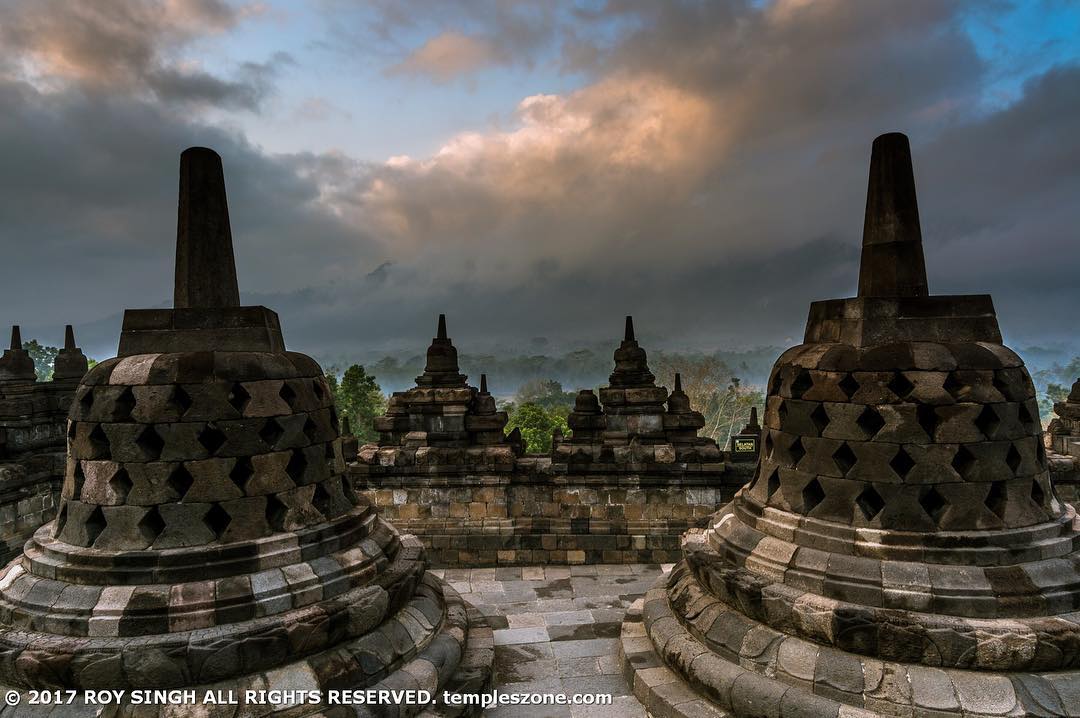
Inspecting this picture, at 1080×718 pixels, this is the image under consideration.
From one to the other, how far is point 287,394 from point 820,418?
3.89 m

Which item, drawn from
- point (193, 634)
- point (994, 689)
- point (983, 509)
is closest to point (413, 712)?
point (193, 634)

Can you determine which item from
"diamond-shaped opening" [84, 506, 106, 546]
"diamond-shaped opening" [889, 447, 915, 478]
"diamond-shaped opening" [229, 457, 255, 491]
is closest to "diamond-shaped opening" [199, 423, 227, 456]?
"diamond-shaped opening" [229, 457, 255, 491]

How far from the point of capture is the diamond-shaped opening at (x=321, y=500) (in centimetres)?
438

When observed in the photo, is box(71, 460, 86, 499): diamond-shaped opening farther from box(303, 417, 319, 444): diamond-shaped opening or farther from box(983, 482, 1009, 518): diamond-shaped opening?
box(983, 482, 1009, 518): diamond-shaped opening

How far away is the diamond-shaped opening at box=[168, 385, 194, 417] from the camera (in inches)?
154

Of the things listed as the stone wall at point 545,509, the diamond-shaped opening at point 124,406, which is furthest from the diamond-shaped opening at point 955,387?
the diamond-shaped opening at point 124,406

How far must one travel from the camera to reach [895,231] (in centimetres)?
450

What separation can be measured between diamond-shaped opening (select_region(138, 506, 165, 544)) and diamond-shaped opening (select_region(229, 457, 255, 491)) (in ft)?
1.58

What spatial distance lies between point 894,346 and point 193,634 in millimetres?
4949

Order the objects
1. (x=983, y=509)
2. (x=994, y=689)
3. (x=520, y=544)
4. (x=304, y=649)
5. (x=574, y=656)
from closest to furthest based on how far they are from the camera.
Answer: (x=994, y=689) → (x=304, y=649) → (x=983, y=509) → (x=574, y=656) → (x=520, y=544)

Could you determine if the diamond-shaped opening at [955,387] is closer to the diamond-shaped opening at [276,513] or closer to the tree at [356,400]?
the diamond-shaped opening at [276,513]

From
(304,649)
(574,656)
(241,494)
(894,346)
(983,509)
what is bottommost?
(574,656)

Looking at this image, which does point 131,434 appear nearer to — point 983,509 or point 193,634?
point 193,634

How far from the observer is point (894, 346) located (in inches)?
Result: 166
